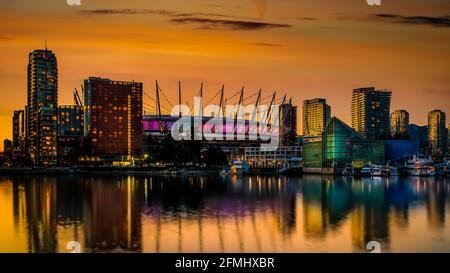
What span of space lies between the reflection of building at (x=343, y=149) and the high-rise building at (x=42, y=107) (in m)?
59.0

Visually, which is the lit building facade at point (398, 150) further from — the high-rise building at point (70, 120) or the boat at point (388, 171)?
the high-rise building at point (70, 120)

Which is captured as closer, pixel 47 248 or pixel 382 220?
pixel 47 248

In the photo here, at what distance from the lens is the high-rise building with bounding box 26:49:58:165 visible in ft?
400

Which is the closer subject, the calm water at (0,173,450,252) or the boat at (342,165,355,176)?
the calm water at (0,173,450,252)

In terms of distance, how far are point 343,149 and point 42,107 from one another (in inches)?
2824

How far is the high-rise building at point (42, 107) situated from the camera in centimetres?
12203

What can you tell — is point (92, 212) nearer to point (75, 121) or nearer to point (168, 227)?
point (168, 227)

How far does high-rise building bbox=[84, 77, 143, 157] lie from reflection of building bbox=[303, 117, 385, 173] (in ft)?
137

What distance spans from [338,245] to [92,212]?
1175cm

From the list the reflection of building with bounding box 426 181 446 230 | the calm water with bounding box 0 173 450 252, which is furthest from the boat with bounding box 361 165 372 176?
the calm water with bounding box 0 173 450 252

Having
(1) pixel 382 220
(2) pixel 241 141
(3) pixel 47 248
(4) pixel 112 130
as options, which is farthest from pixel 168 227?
(2) pixel 241 141

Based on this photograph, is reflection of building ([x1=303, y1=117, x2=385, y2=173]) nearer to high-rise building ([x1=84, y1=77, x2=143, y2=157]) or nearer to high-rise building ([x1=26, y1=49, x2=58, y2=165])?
high-rise building ([x1=84, y1=77, x2=143, y2=157])

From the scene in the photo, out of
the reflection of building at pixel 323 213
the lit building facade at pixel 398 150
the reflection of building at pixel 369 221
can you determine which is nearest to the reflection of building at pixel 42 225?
the reflection of building at pixel 323 213
